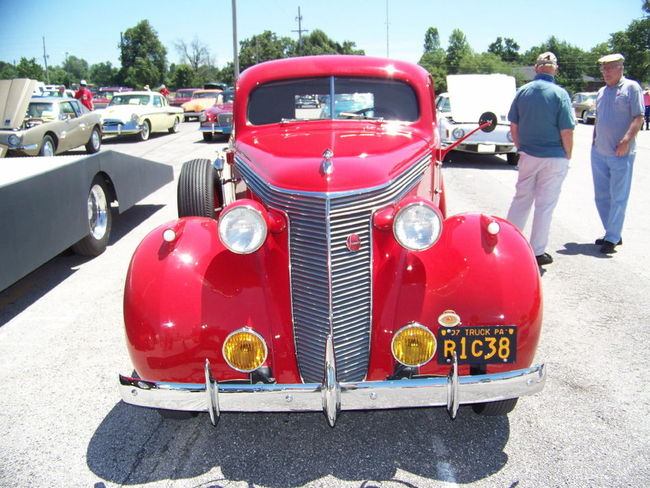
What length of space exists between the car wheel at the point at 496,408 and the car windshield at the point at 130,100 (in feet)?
57.5

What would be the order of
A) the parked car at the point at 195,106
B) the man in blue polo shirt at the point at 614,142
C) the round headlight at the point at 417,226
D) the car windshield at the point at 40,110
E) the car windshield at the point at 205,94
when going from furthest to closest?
the car windshield at the point at 205,94
the parked car at the point at 195,106
the car windshield at the point at 40,110
the man in blue polo shirt at the point at 614,142
the round headlight at the point at 417,226

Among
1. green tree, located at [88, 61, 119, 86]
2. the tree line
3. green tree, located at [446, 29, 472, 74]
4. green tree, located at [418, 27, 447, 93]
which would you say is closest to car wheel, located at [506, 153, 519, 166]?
green tree, located at [418, 27, 447, 93]

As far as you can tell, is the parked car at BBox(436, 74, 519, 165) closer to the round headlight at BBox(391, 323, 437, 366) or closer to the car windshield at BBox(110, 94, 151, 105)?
the car windshield at BBox(110, 94, 151, 105)

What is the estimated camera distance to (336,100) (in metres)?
3.88

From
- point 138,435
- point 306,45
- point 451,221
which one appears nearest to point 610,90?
point 451,221

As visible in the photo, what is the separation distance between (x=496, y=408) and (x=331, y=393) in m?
1.06

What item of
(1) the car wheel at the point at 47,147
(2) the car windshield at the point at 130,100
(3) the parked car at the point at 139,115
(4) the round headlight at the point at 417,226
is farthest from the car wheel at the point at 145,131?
(4) the round headlight at the point at 417,226

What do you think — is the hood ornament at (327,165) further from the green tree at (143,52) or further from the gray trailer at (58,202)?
the green tree at (143,52)

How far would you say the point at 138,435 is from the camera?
2945mm

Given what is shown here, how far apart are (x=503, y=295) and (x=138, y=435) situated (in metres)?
1.99

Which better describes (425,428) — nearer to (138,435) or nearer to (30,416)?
(138,435)

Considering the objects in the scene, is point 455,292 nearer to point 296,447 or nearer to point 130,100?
point 296,447

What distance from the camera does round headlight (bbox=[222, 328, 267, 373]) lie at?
2.58 meters

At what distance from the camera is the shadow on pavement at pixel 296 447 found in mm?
2621
